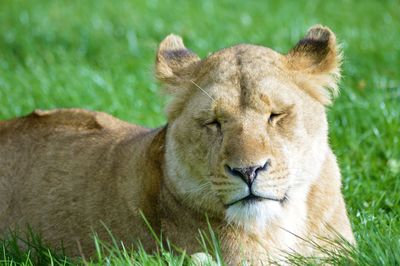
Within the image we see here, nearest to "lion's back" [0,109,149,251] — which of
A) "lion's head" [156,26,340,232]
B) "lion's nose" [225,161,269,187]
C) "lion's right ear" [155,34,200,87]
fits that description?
"lion's right ear" [155,34,200,87]

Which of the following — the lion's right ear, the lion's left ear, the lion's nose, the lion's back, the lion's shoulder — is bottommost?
the lion's back

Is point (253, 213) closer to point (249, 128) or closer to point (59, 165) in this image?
point (249, 128)

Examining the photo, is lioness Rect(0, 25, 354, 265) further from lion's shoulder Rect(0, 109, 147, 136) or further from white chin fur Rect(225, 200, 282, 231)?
lion's shoulder Rect(0, 109, 147, 136)

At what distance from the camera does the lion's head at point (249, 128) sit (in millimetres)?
4312

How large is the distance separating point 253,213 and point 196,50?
567 centimetres

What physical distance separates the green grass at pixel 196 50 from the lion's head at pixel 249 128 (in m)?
0.29

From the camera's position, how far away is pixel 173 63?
5113 millimetres

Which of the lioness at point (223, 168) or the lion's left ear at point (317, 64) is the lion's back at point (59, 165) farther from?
the lion's left ear at point (317, 64)

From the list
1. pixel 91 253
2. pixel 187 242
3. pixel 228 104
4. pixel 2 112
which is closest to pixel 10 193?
pixel 91 253

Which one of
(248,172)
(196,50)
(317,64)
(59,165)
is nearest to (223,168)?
(248,172)

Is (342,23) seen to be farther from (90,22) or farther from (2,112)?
(2,112)

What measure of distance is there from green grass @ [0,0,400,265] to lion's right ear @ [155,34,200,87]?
0.34ft

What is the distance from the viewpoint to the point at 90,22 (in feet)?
36.0

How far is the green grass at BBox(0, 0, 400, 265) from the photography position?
643 cm
